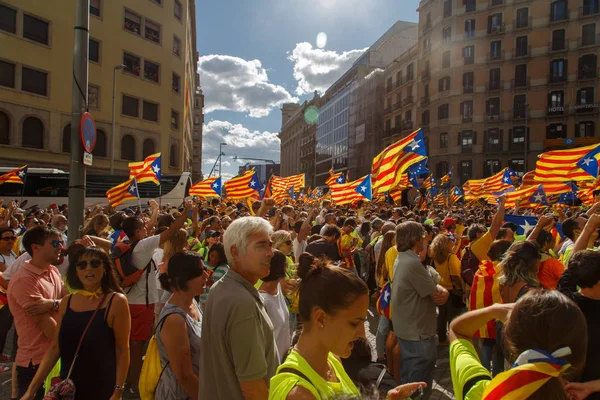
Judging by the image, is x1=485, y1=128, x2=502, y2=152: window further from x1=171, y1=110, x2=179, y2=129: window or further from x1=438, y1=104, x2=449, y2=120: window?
x1=171, y1=110, x2=179, y2=129: window

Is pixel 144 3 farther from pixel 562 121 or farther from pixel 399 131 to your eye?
pixel 562 121

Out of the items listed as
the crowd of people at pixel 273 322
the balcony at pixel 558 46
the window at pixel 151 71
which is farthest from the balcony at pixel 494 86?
the crowd of people at pixel 273 322

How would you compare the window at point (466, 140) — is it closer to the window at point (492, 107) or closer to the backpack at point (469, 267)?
the window at point (492, 107)

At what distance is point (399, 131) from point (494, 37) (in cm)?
1408

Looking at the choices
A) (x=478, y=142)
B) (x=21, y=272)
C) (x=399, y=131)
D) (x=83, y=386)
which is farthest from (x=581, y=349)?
(x=399, y=131)

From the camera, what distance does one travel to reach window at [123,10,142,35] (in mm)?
33844

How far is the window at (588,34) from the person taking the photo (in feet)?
129

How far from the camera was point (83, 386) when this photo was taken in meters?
2.79

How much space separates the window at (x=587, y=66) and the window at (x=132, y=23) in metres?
39.0

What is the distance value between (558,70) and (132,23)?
125 ft

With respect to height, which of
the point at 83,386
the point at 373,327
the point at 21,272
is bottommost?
the point at 373,327

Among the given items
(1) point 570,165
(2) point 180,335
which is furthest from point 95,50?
(2) point 180,335

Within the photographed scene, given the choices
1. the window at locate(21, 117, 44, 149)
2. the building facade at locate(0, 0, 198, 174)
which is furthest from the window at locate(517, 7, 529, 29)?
the window at locate(21, 117, 44, 149)

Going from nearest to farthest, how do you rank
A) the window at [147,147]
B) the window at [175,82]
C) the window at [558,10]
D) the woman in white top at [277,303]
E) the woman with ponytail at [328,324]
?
1. the woman with ponytail at [328,324]
2. the woman in white top at [277,303]
3. the window at [147,147]
4. the window at [175,82]
5. the window at [558,10]
